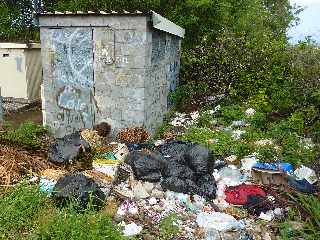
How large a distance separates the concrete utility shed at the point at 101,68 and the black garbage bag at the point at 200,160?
1709 millimetres

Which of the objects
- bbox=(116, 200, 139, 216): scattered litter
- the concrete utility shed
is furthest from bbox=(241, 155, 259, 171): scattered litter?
bbox=(116, 200, 139, 216): scattered litter

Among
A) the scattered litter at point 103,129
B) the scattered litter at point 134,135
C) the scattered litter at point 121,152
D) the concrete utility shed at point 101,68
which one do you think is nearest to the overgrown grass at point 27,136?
the concrete utility shed at point 101,68

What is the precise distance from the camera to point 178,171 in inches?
239

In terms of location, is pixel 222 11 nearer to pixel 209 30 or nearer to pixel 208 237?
pixel 209 30

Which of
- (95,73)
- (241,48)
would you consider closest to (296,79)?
(241,48)

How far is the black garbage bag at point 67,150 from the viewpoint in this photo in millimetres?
6418

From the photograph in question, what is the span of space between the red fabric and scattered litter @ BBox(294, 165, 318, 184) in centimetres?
100

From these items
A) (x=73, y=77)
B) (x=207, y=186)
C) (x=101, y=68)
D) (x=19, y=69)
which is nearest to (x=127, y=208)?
(x=207, y=186)

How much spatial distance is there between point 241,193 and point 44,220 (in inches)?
109

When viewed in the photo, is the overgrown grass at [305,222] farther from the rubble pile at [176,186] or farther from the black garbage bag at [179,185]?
the black garbage bag at [179,185]

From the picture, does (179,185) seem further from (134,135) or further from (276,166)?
(134,135)

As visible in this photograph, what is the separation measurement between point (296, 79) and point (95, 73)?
15.5 feet

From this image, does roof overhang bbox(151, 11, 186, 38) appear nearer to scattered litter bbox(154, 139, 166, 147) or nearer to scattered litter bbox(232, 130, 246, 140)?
scattered litter bbox(154, 139, 166, 147)

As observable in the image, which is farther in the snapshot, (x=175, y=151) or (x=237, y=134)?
(x=237, y=134)
